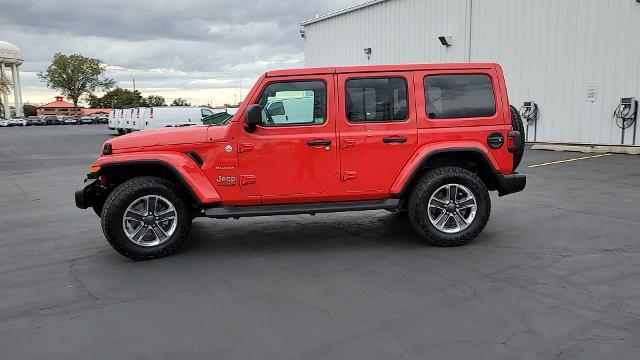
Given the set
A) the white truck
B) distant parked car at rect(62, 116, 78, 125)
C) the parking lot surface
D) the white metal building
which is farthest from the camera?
distant parked car at rect(62, 116, 78, 125)

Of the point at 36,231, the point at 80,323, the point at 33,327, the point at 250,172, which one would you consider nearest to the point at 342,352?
the point at 80,323

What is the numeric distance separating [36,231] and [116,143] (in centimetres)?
229

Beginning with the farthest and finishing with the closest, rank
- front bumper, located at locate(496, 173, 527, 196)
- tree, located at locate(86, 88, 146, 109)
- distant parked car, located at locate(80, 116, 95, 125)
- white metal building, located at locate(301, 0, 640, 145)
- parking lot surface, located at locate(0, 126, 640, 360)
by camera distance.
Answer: tree, located at locate(86, 88, 146, 109)
distant parked car, located at locate(80, 116, 95, 125)
white metal building, located at locate(301, 0, 640, 145)
front bumper, located at locate(496, 173, 527, 196)
parking lot surface, located at locate(0, 126, 640, 360)

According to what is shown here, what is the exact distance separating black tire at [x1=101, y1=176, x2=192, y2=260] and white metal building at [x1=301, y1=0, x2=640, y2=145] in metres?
14.6

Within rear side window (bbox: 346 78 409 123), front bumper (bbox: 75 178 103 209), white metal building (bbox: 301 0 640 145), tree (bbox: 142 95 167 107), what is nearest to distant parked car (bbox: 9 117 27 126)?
tree (bbox: 142 95 167 107)

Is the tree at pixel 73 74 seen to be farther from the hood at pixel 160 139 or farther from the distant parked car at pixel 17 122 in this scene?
the hood at pixel 160 139

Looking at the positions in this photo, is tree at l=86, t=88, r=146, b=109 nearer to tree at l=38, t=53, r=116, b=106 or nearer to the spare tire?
tree at l=38, t=53, r=116, b=106

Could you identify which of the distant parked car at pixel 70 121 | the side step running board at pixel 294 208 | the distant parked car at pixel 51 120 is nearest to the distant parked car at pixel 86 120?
the distant parked car at pixel 70 121

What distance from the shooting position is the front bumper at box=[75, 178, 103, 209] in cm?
540

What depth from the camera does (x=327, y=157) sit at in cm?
539

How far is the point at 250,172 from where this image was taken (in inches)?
210

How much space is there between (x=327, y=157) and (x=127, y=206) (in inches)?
82.2

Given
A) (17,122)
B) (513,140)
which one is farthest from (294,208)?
(17,122)

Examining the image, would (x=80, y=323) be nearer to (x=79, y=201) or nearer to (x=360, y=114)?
(x=79, y=201)
